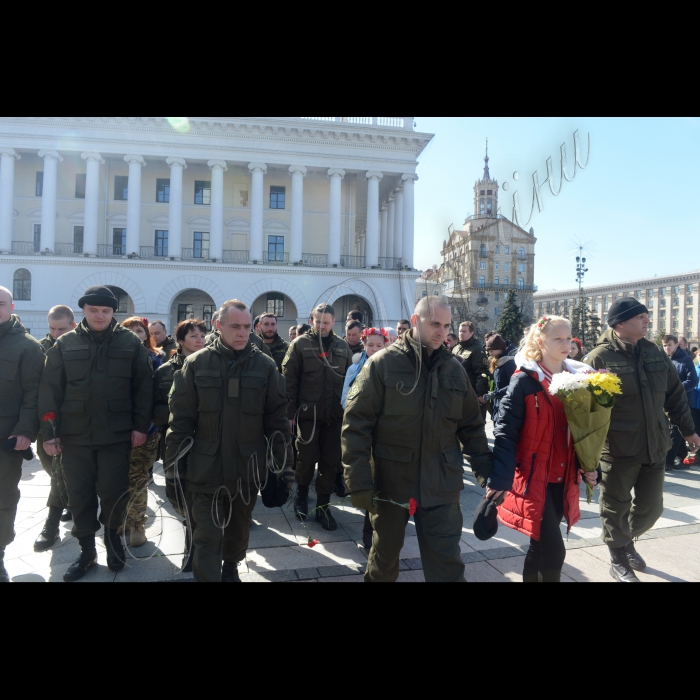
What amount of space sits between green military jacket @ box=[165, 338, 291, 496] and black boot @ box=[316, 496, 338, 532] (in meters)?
1.70

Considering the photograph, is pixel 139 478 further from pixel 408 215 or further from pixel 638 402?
pixel 408 215

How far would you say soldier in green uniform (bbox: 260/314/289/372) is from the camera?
279 inches

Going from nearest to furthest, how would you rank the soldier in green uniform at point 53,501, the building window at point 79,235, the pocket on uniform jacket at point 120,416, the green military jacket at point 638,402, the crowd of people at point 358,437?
the crowd of people at point 358,437
the green military jacket at point 638,402
the pocket on uniform jacket at point 120,416
the soldier in green uniform at point 53,501
the building window at point 79,235

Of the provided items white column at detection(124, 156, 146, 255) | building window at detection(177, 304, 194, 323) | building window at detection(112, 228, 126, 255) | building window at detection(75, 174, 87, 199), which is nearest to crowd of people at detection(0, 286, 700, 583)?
white column at detection(124, 156, 146, 255)

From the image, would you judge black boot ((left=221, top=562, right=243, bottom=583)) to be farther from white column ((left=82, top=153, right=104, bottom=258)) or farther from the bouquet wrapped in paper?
white column ((left=82, top=153, right=104, bottom=258))

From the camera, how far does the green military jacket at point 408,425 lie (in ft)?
10.7

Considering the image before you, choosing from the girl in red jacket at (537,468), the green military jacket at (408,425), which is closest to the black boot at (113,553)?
the green military jacket at (408,425)

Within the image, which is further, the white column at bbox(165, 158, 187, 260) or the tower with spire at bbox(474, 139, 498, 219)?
the white column at bbox(165, 158, 187, 260)

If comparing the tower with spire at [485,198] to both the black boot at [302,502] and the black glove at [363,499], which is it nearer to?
the black glove at [363,499]

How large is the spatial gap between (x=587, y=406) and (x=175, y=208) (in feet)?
129

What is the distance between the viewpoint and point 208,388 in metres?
3.65

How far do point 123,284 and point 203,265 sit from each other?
5.94 metres

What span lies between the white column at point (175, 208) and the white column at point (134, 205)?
88.8 inches

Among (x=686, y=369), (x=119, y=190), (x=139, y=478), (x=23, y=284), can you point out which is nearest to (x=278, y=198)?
(x=119, y=190)
